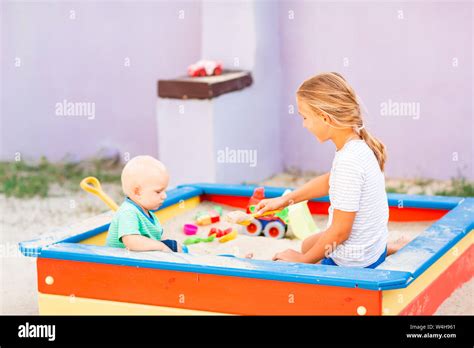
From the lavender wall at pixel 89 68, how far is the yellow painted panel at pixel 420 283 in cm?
264

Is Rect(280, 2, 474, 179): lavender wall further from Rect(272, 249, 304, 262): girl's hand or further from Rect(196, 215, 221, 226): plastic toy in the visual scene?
Rect(272, 249, 304, 262): girl's hand

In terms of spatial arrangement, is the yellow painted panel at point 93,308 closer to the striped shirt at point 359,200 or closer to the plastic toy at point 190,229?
the striped shirt at point 359,200

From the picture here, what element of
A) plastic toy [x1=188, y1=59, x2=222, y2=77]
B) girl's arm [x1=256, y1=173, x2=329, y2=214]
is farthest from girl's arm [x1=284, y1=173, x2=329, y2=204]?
plastic toy [x1=188, y1=59, x2=222, y2=77]

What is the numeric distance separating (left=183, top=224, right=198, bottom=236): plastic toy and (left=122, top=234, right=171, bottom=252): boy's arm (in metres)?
0.83

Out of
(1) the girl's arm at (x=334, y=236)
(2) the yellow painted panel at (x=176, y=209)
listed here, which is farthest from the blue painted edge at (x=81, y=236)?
(1) the girl's arm at (x=334, y=236)

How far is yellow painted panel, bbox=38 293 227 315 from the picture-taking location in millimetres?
2725

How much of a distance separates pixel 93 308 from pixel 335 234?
2.50ft

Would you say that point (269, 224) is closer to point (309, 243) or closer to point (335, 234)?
point (309, 243)

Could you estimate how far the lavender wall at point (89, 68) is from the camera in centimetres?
555
